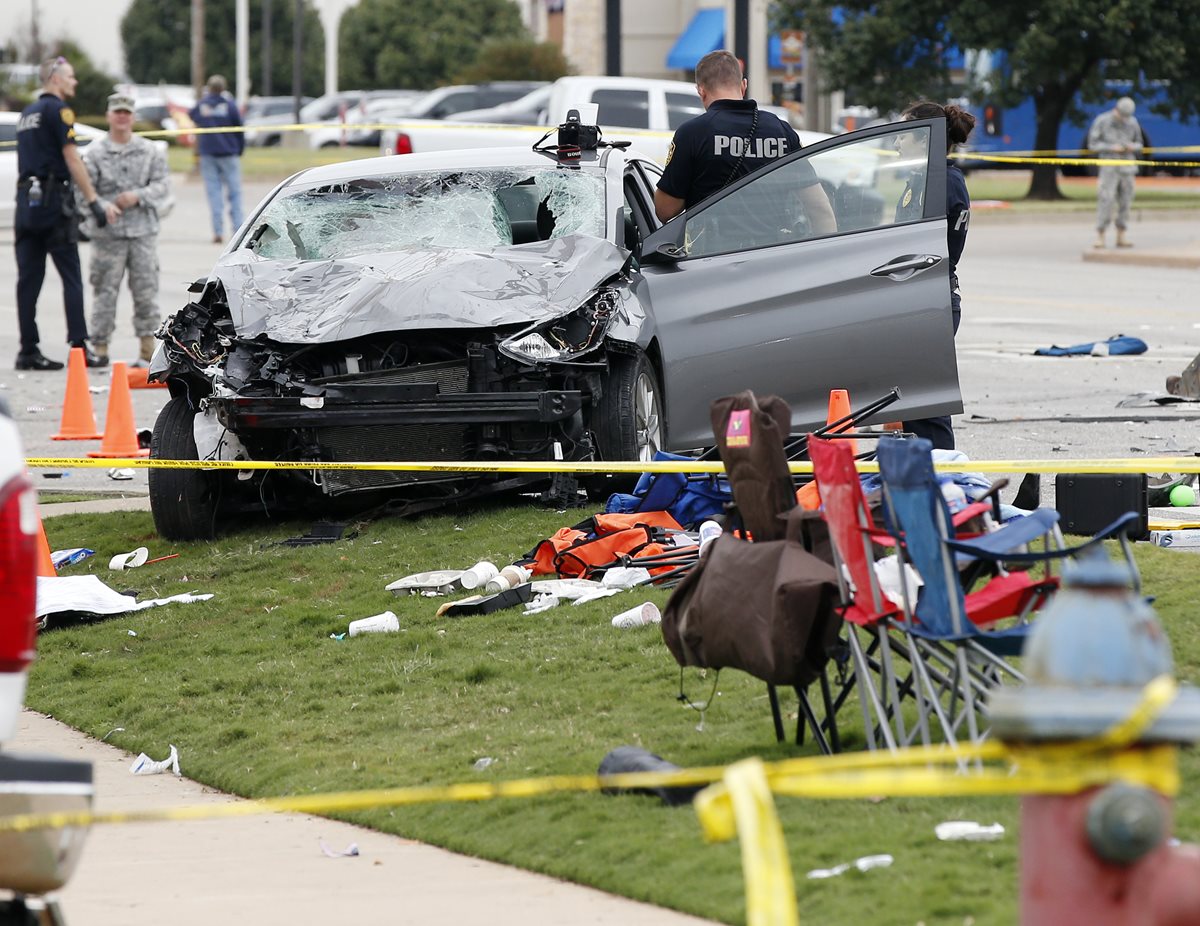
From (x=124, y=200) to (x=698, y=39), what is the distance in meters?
44.8

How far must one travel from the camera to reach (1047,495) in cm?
915

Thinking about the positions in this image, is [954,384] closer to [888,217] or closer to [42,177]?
[888,217]

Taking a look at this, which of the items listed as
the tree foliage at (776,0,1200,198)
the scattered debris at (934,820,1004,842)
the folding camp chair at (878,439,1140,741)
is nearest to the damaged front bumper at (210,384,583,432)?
the folding camp chair at (878,439,1140,741)

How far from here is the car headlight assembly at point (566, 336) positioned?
8.40 metres

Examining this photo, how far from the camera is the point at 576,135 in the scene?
9.57 m

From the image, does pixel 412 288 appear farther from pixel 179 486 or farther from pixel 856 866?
pixel 856 866

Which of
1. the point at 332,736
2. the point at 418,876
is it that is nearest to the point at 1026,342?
the point at 332,736

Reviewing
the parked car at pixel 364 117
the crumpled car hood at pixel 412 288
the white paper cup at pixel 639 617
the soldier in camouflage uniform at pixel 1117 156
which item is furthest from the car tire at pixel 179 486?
the parked car at pixel 364 117

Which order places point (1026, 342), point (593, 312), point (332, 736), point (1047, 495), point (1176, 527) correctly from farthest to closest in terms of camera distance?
point (1026, 342) < point (1047, 495) < point (593, 312) < point (1176, 527) < point (332, 736)

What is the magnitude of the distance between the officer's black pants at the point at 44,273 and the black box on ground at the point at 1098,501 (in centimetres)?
897

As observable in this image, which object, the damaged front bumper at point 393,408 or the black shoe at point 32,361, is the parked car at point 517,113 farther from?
the damaged front bumper at point 393,408

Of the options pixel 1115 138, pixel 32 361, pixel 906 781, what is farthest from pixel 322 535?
pixel 1115 138

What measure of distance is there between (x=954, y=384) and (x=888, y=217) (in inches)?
33.5

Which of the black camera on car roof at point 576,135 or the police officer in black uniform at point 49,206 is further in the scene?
the police officer in black uniform at point 49,206
